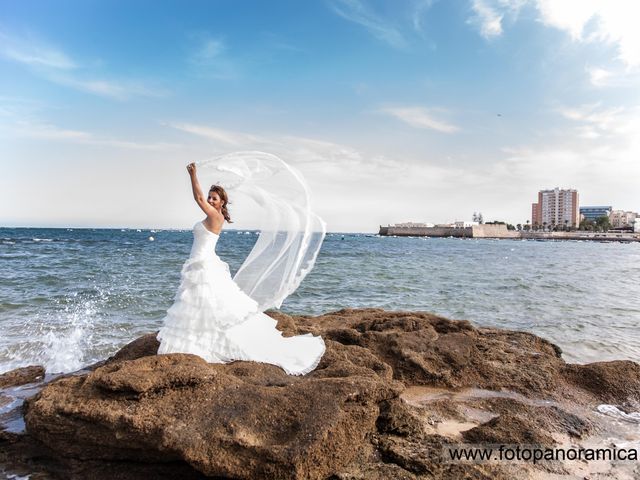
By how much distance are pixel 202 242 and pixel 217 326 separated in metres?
1.07

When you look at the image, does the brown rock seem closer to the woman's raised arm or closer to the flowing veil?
the flowing veil

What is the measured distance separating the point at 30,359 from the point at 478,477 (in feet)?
24.8

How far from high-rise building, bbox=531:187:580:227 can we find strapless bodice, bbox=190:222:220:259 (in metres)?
203

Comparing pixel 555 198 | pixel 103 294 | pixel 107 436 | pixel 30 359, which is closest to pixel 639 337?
pixel 107 436

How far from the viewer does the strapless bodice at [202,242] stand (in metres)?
5.57

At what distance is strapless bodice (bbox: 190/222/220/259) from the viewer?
5566 mm

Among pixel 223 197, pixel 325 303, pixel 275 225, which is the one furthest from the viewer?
pixel 325 303

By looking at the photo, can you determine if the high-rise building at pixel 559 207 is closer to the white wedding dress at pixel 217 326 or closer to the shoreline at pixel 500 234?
the shoreline at pixel 500 234

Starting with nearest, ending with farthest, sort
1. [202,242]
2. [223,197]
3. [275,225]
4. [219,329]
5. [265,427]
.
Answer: [265,427]
[219,329]
[202,242]
[223,197]
[275,225]

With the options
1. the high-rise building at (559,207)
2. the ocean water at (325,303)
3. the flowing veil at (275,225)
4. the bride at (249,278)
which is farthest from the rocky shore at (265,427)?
the high-rise building at (559,207)

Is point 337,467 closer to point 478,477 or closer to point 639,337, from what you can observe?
point 478,477

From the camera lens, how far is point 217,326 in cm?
536

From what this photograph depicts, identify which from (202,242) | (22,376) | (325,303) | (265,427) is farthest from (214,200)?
(325,303)

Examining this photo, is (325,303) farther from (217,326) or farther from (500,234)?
(500,234)
